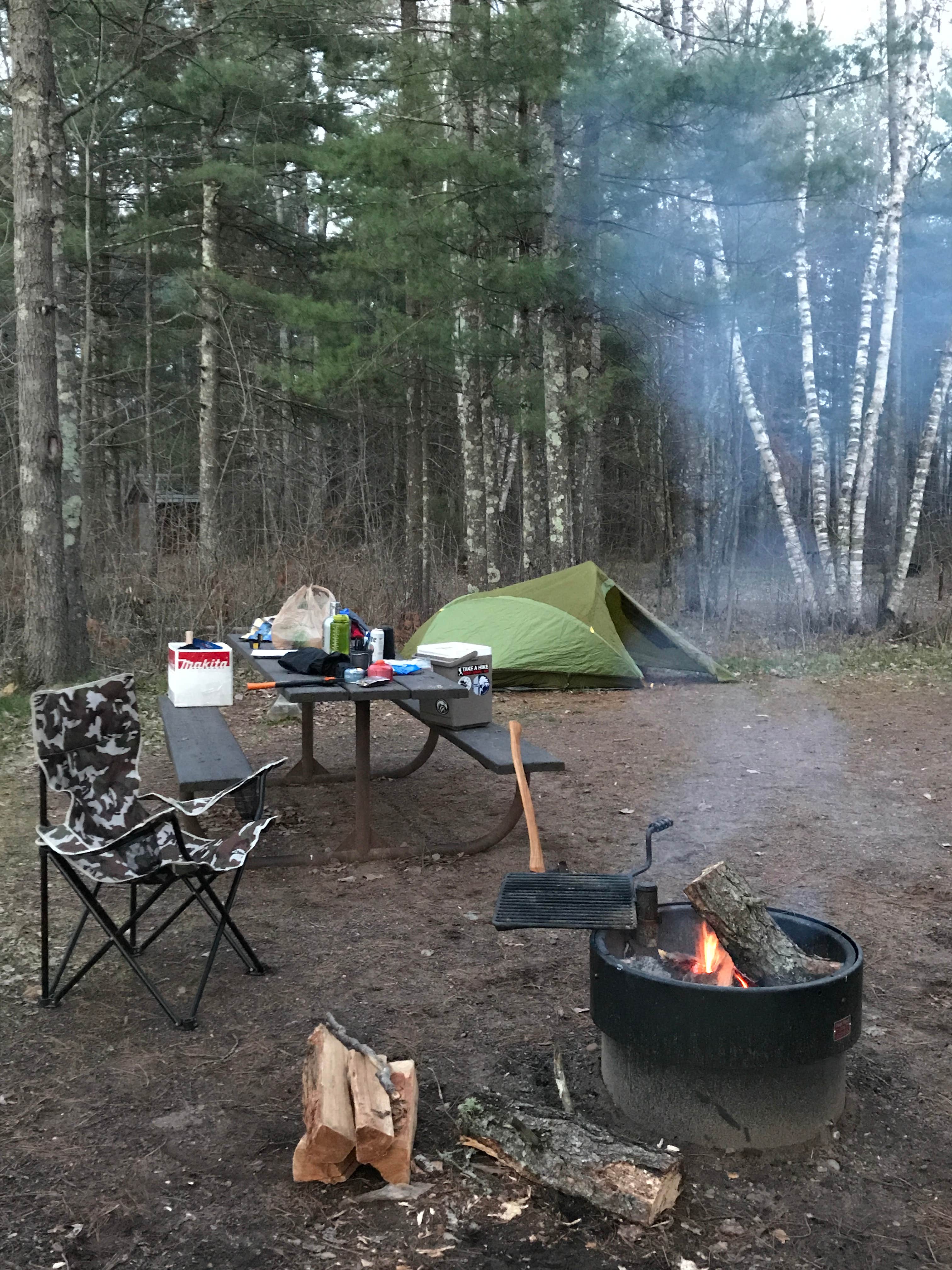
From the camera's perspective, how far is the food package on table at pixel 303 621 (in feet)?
18.1

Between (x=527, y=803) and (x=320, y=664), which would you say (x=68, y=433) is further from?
(x=527, y=803)

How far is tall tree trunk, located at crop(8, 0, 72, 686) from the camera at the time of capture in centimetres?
797

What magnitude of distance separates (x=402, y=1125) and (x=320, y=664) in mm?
2496

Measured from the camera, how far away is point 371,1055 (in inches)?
106

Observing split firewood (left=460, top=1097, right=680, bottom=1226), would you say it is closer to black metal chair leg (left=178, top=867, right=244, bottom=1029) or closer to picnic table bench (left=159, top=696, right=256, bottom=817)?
black metal chair leg (left=178, top=867, right=244, bottom=1029)

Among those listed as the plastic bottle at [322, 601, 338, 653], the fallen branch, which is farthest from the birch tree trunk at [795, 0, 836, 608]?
the fallen branch

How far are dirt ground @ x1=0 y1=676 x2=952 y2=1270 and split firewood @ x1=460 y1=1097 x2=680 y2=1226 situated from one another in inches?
1.7

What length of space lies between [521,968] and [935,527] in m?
21.4

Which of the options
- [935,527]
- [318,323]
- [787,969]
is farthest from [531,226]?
[935,527]

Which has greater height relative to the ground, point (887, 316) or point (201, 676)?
point (887, 316)

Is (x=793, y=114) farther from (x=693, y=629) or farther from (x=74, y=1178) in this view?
(x=74, y=1178)

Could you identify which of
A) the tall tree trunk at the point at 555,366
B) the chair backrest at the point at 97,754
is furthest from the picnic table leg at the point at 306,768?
the tall tree trunk at the point at 555,366

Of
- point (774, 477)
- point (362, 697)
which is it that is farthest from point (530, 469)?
point (362, 697)

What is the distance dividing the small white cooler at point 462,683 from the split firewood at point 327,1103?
2281 millimetres
